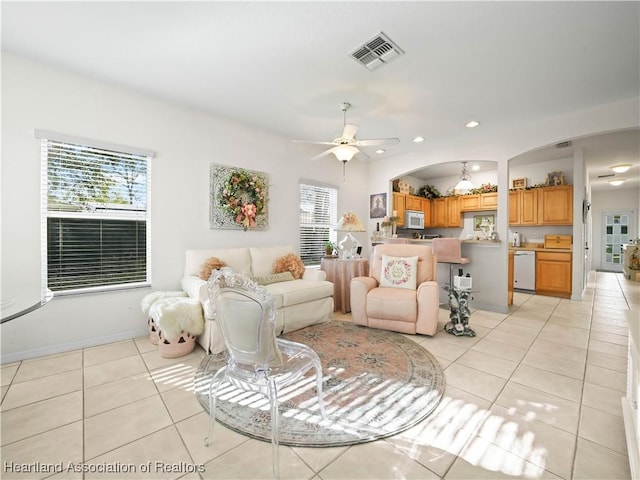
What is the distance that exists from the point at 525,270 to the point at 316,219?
4.32 m

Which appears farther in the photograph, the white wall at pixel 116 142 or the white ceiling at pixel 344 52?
the white wall at pixel 116 142

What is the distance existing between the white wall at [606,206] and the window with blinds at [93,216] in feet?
40.4

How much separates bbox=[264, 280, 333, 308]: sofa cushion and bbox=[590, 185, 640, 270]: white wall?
10316 mm

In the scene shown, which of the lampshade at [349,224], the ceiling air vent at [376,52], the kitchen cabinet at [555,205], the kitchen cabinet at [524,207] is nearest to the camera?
the ceiling air vent at [376,52]

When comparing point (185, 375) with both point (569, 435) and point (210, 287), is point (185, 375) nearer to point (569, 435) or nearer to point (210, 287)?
point (210, 287)

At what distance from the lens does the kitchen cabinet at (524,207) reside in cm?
563

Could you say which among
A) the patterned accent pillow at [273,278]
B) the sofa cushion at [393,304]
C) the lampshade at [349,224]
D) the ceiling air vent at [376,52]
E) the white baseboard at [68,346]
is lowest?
the white baseboard at [68,346]

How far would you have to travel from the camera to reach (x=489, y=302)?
4.22m

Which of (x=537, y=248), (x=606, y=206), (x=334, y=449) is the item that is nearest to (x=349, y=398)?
(x=334, y=449)

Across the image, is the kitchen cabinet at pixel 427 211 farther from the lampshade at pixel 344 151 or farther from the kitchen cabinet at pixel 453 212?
the lampshade at pixel 344 151

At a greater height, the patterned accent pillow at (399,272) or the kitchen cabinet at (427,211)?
the kitchen cabinet at (427,211)

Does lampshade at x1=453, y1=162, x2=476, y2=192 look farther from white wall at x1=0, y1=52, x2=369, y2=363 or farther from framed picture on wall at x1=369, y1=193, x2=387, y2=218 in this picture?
white wall at x1=0, y1=52, x2=369, y2=363

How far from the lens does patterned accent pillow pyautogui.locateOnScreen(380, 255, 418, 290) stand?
3334 mm

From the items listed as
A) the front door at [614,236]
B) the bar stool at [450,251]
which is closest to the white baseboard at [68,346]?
the bar stool at [450,251]
